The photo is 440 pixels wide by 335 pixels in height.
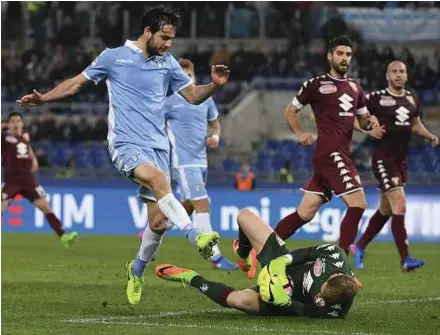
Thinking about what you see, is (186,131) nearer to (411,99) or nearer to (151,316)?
(411,99)

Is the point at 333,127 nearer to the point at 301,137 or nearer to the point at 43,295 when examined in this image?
the point at 301,137

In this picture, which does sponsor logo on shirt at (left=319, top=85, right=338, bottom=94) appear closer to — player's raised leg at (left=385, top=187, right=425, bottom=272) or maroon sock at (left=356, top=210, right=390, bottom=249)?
player's raised leg at (left=385, top=187, right=425, bottom=272)

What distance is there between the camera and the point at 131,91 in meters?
9.54

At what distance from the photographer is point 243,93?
1164 inches

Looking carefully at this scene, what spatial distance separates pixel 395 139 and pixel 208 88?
4984mm

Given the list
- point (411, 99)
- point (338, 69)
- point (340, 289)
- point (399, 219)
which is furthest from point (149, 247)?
point (411, 99)

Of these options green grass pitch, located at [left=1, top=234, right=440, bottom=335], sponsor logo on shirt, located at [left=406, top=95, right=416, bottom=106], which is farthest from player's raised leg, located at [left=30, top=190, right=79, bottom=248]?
sponsor logo on shirt, located at [left=406, top=95, right=416, bottom=106]

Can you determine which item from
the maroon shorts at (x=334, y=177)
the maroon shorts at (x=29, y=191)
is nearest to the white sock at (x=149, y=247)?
the maroon shorts at (x=334, y=177)

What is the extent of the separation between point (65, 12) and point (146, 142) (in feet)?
78.5

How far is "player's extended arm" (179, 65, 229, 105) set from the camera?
30.1 ft

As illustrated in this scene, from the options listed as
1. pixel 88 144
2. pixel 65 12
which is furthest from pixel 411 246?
pixel 65 12

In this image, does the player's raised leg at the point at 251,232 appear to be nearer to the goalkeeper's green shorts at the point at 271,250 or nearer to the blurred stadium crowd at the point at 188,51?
the goalkeeper's green shorts at the point at 271,250

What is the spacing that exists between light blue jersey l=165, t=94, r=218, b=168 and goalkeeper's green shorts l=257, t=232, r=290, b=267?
5523 mm

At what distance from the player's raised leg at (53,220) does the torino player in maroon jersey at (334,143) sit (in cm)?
599
